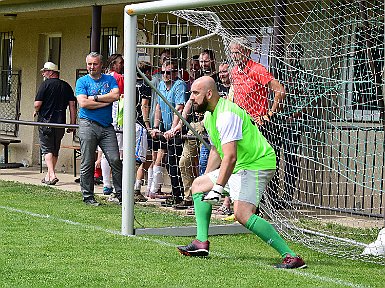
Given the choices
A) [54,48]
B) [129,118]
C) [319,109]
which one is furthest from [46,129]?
[319,109]

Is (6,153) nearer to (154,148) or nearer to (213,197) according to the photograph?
(154,148)

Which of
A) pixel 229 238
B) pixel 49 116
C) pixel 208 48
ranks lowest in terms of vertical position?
pixel 229 238

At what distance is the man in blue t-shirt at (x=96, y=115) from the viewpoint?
41.8 feet

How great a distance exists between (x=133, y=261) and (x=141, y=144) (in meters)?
5.26

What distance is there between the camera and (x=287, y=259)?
8.19m

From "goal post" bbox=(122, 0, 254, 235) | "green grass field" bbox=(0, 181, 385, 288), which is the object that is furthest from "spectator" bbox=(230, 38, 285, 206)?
"goal post" bbox=(122, 0, 254, 235)

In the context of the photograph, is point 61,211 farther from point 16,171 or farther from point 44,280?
point 16,171

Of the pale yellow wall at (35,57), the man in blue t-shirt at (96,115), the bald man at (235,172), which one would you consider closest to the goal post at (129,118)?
the bald man at (235,172)

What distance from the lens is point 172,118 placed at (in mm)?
12648

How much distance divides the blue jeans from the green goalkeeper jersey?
436cm

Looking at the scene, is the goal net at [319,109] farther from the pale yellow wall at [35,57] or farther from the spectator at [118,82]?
the pale yellow wall at [35,57]

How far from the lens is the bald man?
26.7ft

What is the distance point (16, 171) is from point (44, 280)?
11373mm

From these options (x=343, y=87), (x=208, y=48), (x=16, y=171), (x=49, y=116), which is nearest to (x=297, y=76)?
(x=343, y=87)
